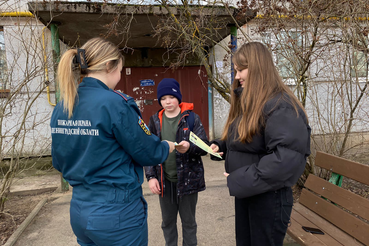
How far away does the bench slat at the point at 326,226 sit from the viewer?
→ 2031mm

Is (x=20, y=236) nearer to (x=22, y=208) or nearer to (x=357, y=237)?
(x=22, y=208)

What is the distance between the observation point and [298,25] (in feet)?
11.3

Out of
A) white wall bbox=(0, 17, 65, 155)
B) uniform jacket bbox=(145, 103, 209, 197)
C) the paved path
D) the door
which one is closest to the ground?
the paved path

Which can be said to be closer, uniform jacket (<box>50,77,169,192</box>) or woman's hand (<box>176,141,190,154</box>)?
uniform jacket (<box>50,77,169,192</box>)

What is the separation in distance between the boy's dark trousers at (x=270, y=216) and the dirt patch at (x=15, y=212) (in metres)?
2.90

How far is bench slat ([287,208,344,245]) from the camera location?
2021 millimetres

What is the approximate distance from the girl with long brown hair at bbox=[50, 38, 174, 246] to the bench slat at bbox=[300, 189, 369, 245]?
67.9 inches

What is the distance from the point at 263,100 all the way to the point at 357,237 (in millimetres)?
1463

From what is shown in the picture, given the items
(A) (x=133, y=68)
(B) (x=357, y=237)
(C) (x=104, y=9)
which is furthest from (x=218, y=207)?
(A) (x=133, y=68)

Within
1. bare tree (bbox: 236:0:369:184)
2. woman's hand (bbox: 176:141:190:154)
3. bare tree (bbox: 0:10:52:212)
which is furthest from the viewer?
bare tree (bbox: 0:10:52:212)

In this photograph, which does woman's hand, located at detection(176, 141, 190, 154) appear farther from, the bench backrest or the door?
the door

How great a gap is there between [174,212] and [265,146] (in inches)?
49.2

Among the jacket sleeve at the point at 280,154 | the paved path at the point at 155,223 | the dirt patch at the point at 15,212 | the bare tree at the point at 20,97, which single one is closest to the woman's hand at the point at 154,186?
the paved path at the point at 155,223

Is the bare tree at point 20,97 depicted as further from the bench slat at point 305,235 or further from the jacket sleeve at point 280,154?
the bench slat at point 305,235
